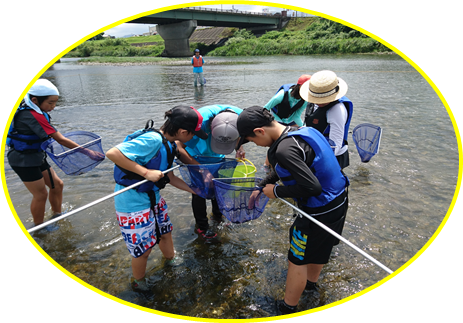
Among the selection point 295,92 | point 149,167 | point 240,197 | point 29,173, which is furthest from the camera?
point 295,92

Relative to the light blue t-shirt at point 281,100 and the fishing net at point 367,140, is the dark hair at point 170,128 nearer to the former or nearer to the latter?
the light blue t-shirt at point 281,100

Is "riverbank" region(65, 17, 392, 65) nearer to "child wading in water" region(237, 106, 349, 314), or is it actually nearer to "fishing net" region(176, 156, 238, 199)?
"fishing net" region(176, 156, 238, 199)

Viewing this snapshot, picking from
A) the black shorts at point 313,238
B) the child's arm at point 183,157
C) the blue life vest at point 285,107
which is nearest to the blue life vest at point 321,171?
the black shorts at point 313,238

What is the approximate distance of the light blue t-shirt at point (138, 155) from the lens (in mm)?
2502

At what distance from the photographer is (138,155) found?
2543mm

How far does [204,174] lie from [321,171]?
4.66 ft

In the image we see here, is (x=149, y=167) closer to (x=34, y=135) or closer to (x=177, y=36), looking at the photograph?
(x=34, y=135)

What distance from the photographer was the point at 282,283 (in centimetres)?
326

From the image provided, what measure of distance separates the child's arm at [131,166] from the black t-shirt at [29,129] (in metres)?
1.77

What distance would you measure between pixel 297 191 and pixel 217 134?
134 centimetres

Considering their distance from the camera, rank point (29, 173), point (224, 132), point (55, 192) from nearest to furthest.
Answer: point (224, 132) < point (29, 173) < point (55, 192)

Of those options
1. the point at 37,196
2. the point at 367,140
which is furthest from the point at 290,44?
the point at 37,196

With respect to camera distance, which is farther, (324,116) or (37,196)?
(37,196)

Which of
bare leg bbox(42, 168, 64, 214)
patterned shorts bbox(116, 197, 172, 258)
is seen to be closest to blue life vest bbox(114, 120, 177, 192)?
patterned shorts bbox(116, 197, 172, 258)
